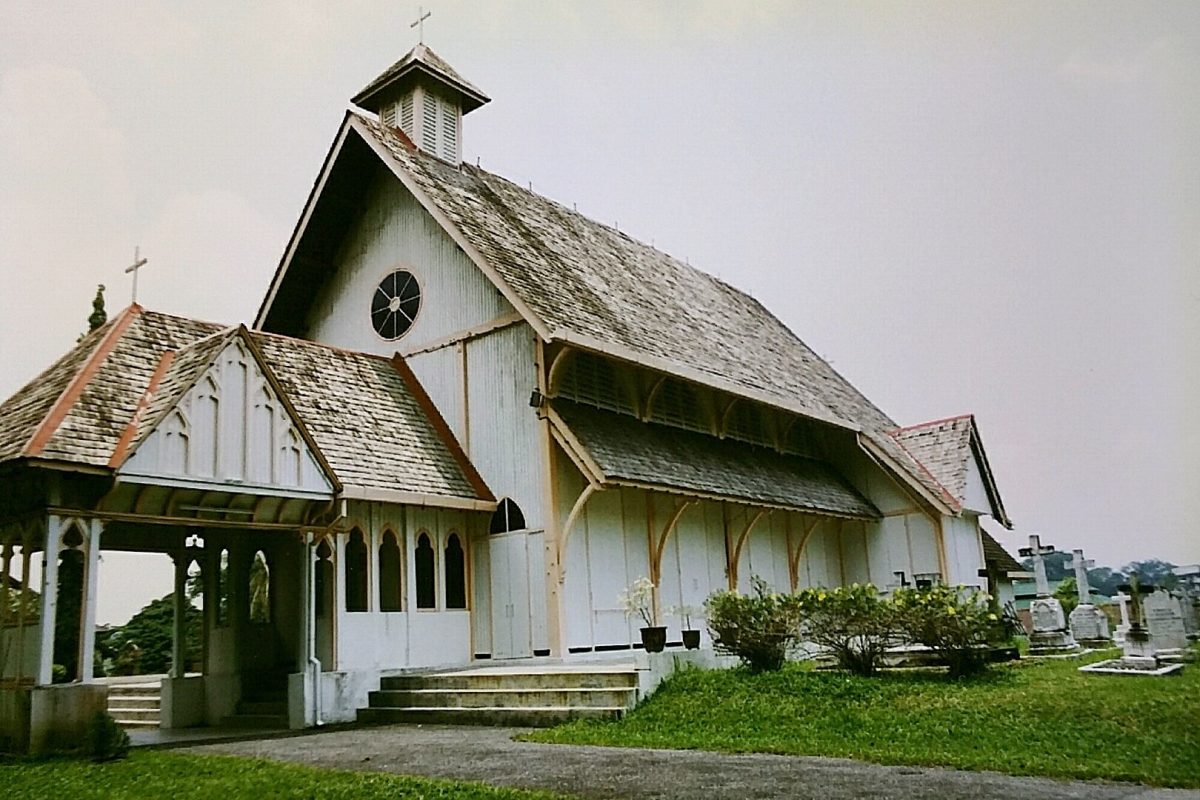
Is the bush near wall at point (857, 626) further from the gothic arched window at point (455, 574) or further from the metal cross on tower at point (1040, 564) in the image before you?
the metal cross on tower at point (1040, 564)

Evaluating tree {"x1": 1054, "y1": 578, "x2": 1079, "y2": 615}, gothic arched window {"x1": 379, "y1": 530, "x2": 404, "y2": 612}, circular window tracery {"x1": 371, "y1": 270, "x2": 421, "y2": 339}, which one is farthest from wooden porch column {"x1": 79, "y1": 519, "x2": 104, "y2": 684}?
tree {"x1": 1054, "y1": 578, "x2": 1079, "y2": 615}

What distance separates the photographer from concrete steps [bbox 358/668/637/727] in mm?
13820

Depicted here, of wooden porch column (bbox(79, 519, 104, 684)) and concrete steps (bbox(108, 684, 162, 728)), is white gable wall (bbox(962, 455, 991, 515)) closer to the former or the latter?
concrete steps (bbox(108, 684, 162, 728))

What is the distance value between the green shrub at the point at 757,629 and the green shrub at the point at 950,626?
152cm

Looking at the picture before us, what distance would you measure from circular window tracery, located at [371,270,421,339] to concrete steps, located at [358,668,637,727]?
7.62m

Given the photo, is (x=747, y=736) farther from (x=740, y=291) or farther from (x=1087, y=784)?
(x=740, y=291)

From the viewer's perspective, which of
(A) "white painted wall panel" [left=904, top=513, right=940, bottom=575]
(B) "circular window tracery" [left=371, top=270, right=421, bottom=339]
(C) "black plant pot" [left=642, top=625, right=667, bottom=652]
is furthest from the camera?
(A) "white painted wall panel" [left=904, top=513, right=940, bottom=575]

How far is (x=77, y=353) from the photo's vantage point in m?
15.0

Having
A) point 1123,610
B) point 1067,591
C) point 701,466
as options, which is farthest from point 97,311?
point 1067,591

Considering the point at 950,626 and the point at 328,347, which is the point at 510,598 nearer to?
the point at 328,347

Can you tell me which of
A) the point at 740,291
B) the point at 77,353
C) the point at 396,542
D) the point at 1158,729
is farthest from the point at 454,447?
the point at 740,291

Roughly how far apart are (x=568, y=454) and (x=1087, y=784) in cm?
1065

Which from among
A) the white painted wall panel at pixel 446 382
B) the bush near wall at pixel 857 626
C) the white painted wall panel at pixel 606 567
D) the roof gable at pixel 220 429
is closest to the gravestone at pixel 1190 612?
the bush near wall at pixel 857 626

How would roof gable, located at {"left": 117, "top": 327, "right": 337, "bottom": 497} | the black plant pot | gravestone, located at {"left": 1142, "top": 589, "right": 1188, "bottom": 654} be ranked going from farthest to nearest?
gravestone, located at {"left": 1142, "top": 589, "right": 1188, "bottom": 654} → the black plant pot → roof gable, located at {"left": 117, "top": 327, "right": 337, "bottom": 497}
